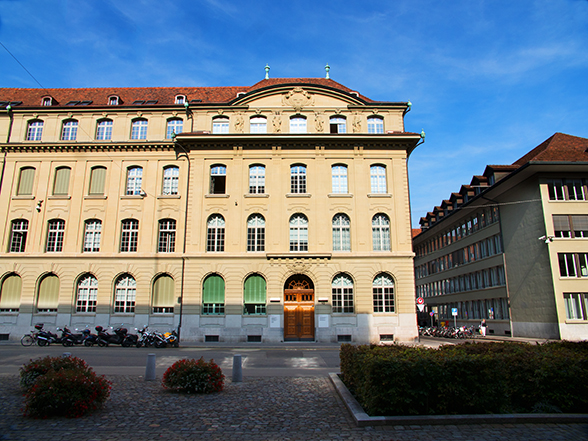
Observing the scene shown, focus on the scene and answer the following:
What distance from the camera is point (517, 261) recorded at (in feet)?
112

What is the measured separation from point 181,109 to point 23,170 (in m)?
13.1

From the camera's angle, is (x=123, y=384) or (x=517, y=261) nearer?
(x=123, y=384)

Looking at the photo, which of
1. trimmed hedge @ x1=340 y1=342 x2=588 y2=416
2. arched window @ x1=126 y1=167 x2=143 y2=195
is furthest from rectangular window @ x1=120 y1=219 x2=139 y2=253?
trimmed hedge @ x1=340 y1=342 x2=588 y2=416

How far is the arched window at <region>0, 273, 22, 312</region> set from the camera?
98.5 ft

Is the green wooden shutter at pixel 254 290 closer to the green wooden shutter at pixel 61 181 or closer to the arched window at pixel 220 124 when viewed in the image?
the arched window at pixel 220 124

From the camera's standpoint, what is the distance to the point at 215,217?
30391 millimetres

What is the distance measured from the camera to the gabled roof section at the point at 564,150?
31.7m

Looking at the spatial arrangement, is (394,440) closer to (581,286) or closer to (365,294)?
(365,294)

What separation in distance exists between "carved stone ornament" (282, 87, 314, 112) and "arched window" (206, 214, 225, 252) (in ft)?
33.0

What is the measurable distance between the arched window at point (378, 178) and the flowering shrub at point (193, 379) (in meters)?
22.5

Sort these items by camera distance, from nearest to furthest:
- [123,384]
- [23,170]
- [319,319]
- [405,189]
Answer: [123,384] → [319,319] → [405,189] → [23,170]

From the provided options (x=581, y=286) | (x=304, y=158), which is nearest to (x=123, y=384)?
(x=304, y=158)

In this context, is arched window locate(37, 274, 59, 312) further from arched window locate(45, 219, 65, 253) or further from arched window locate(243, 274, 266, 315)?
arched window locate(243, 274, 266, 315)

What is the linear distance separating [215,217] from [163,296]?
262 inches
